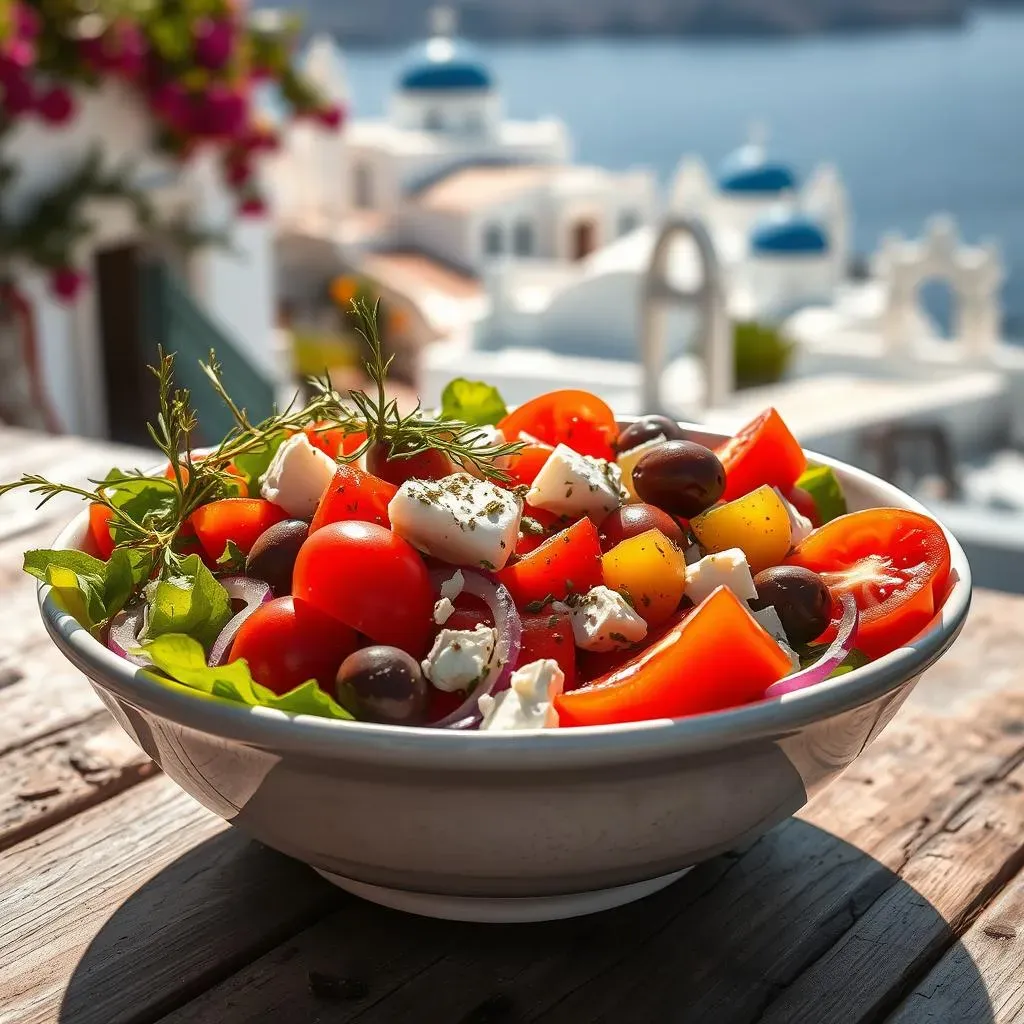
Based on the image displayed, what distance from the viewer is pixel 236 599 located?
823 mm

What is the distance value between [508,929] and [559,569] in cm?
23

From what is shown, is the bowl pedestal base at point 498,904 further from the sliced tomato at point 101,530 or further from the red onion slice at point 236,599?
the sliced tomato at point 101,530

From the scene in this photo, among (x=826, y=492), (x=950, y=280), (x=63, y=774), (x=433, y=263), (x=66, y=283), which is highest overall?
(x=826, y=492)

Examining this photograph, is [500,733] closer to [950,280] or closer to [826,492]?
[826,492]

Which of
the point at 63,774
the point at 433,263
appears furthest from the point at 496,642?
the point at 433,263

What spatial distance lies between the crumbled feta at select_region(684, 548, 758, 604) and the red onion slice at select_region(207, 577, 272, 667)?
26 cm

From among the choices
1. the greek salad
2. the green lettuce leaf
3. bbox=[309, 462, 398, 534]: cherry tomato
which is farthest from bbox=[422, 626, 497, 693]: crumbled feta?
the green lettuce leaf

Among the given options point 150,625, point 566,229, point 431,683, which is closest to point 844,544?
point 431,683

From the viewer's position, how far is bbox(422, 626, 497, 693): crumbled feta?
0.72 m

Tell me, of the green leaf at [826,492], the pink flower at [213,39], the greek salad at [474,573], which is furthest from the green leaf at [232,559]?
the pink flower at [213,39]

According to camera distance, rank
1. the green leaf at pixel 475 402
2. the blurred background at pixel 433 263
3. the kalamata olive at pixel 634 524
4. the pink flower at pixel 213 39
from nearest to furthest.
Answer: the kalamata olive at pixel 634 524, the green leaf at pixel 475 402, the pink flower at pixel 213 39, the blurred background at pixel 433 263

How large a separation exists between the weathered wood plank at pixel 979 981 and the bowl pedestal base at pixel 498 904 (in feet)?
0.53

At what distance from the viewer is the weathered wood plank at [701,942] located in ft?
2.56

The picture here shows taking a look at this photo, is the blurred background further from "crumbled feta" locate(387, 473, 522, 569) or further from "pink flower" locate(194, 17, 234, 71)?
"crumbled feta" locate(387, 473, 522, 569)
